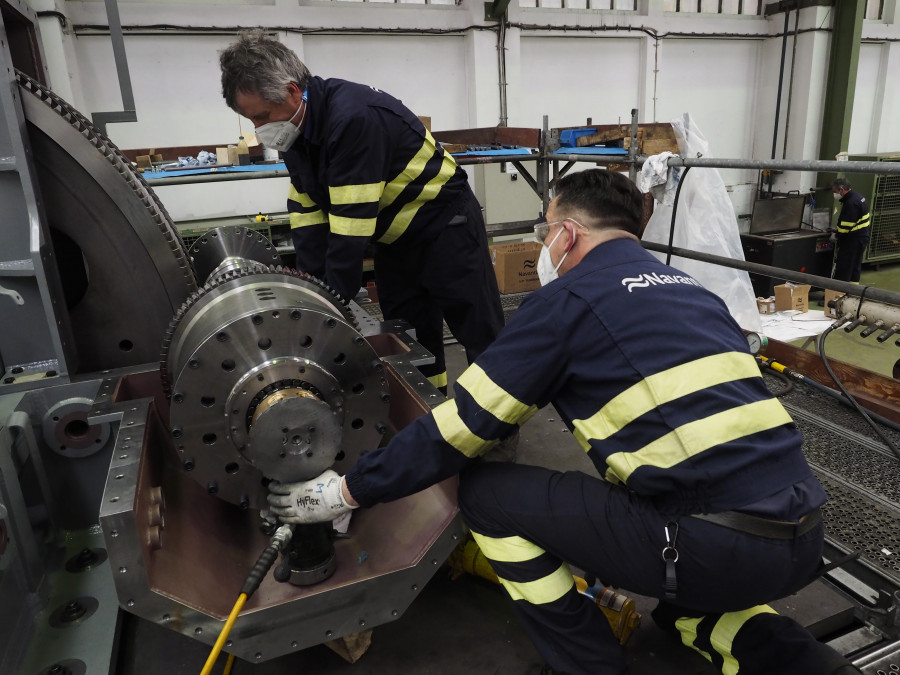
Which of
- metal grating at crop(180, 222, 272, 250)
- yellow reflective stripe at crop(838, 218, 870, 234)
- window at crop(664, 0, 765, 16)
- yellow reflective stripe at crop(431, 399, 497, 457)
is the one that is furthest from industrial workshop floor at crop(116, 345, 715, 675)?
window at crop(664, 0, 765, 16)

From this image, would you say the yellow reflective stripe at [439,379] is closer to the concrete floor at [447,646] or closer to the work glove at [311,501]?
the concrete floor at [447,646]

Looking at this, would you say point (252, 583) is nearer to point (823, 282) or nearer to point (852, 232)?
point (823, 282)

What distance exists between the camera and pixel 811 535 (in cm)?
99

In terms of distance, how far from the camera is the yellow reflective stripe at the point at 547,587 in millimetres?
1088

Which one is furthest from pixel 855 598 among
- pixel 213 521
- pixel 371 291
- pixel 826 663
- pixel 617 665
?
pixel 371 291

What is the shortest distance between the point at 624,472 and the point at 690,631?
458mm

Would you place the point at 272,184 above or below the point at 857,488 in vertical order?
above

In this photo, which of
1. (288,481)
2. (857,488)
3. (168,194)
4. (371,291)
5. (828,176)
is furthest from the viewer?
(828,176)

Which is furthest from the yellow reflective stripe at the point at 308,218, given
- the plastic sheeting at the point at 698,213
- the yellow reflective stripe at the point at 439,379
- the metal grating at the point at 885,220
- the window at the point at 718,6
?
the window at the point at 718,6

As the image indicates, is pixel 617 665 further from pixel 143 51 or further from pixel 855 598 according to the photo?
pixel 143 51

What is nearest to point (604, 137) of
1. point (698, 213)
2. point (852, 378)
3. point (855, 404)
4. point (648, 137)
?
point (648, 137)

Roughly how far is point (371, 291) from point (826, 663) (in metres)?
3.65

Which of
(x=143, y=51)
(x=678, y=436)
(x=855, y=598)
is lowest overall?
(x=855, y=598)

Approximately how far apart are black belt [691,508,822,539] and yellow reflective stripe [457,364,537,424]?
32 cm
